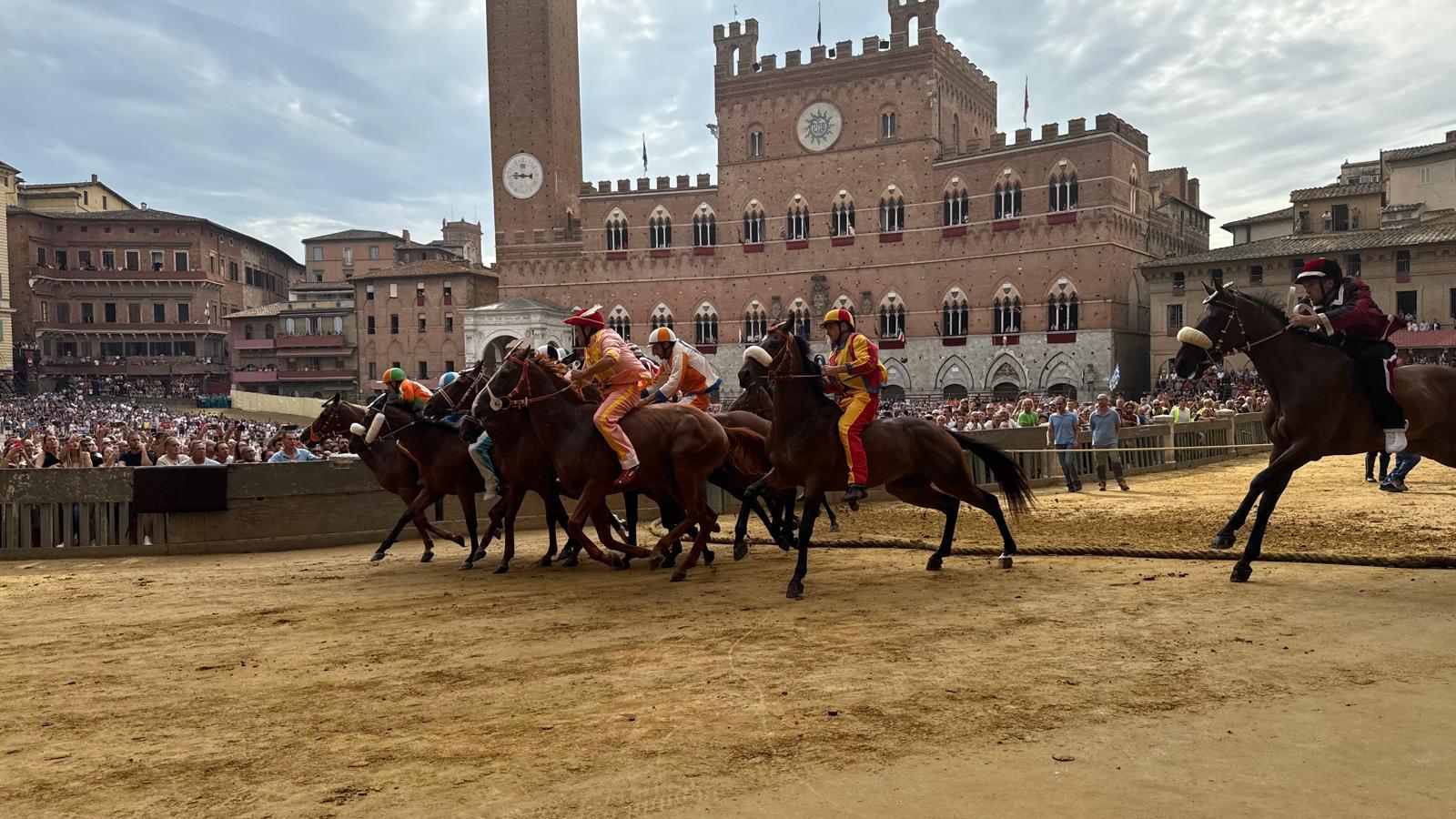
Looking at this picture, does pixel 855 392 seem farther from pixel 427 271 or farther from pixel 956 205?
pixel 427 271

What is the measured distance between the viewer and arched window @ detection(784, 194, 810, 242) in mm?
52531

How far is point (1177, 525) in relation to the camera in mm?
11820

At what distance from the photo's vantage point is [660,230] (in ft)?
183

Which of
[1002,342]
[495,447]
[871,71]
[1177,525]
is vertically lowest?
[1177,525]

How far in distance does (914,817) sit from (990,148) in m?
49.3

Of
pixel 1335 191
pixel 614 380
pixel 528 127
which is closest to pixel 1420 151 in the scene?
pixel 1335 191

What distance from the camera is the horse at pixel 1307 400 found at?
8359mm

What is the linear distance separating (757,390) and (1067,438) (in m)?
8.41

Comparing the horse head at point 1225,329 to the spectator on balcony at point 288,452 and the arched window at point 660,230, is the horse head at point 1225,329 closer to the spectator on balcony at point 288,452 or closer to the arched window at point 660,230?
the spectator on balcony at point 288,452

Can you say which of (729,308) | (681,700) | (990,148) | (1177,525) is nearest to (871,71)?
(990,148)

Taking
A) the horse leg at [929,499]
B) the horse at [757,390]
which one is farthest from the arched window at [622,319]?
the horse leg at [929,499]

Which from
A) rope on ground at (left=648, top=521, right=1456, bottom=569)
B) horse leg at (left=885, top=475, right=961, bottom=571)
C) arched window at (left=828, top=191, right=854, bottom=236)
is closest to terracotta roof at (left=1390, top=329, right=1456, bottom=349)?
arched window at (left=828, top=191, right=854, bottom=236)

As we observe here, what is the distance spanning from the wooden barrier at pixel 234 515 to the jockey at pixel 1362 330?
10.4 feet

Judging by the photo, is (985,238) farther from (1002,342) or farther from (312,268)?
(312,268)
